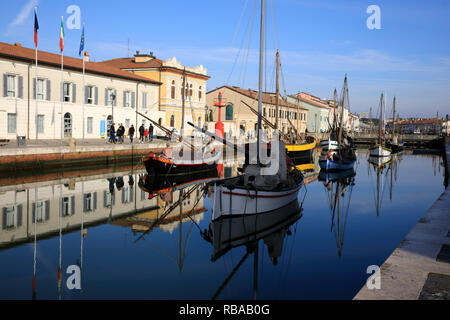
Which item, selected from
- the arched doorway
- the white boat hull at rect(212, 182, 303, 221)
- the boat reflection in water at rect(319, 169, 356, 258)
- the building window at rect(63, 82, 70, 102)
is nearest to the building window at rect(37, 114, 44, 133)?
the arched doorway

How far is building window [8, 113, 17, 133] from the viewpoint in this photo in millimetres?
32531

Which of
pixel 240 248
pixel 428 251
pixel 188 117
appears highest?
pixel 188 117

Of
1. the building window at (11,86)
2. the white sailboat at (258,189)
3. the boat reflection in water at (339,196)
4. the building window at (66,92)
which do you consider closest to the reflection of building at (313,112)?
the boat reflection in water at (339,196)

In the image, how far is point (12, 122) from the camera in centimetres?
3275

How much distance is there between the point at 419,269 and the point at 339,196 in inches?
598

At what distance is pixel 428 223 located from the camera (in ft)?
41.0

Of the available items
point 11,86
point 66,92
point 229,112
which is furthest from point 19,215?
point 229,112

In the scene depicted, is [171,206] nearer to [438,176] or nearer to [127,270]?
[127,270]

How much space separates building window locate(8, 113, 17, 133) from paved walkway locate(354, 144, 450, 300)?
31152 millimetres

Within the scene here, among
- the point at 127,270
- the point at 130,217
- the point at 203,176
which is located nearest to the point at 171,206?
the point at 130,217

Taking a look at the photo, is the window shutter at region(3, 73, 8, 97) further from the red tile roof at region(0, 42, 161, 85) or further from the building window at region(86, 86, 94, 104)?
the building window at region(86, 86, 94, 104)

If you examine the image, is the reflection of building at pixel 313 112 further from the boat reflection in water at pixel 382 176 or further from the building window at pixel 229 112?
the boat reflection in water at pixel 382 176

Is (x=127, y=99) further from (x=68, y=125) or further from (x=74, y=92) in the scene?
(x=68, y=125)

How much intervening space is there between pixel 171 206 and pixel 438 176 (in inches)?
997
